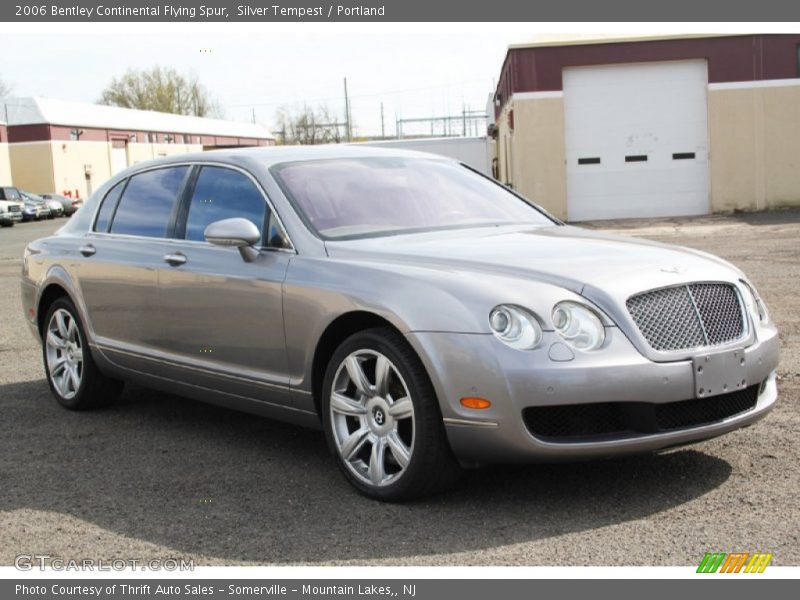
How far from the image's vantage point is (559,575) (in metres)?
3.76

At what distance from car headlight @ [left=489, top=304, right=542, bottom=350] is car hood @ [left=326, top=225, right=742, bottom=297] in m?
0.23

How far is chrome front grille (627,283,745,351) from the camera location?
4445mm

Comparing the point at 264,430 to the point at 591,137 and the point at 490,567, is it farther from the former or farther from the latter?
the point at 591,137

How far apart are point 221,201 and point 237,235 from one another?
24.4 inches

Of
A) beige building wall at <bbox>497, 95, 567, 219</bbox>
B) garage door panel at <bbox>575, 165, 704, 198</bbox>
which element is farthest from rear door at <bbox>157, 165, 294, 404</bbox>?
garage door panel at <bbox>575, 165, 704, 198</bbox>

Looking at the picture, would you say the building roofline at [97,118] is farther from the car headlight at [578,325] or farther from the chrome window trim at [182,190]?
the car headlight at [578,325]

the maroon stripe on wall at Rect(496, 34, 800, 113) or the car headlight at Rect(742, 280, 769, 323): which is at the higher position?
the maroon stripe on wall at Rect(496, 34, 800, 113)

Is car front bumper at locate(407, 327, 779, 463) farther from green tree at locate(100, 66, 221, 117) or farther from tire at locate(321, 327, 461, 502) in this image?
green tree at locate(100, 66, 221, 117)

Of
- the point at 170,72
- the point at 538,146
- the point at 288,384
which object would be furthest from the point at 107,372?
the point at 170,72

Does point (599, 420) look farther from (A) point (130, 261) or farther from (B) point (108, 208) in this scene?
(B) point (108, 208)

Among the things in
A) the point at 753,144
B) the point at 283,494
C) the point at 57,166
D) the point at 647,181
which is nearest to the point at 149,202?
the point at 283,494

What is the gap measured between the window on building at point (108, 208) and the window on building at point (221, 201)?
1.03 m
